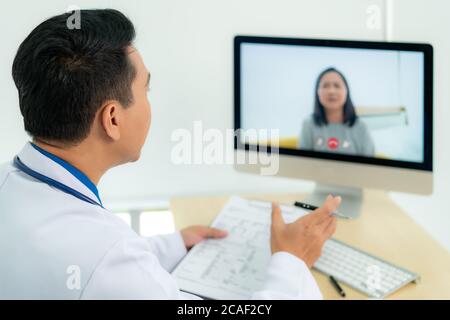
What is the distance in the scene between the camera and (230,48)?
1.74 metres

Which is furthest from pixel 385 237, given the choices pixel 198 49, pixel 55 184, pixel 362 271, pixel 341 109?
pixel 55 184

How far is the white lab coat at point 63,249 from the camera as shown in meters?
0.77

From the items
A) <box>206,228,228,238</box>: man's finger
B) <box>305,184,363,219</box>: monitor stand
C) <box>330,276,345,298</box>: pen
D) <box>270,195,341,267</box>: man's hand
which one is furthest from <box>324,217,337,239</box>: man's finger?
<box>305,184,363,219</box>: monitor stand

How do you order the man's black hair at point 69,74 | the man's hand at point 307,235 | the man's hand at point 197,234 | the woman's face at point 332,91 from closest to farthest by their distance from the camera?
the man's black hair at point 69,74 < the man's hand at point 307,235 < the man's hand at point 197,234 < the woman's face at point 332,91

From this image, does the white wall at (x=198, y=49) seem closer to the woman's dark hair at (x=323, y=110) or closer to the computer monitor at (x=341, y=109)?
the computer monitor at (x=341, y=109)

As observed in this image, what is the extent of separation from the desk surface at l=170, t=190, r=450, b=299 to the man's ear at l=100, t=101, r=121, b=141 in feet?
1.89

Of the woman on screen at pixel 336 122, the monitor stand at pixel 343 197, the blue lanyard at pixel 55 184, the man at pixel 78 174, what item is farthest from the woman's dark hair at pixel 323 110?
the blue lanyard at pixel 55 184

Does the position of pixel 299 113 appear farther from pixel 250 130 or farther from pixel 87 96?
pixel 87 96

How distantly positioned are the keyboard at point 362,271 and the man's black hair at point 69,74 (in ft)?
2.08

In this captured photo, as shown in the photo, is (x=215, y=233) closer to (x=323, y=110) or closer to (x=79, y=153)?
(x=323, y=110)

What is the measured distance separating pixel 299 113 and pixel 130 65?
693 mm

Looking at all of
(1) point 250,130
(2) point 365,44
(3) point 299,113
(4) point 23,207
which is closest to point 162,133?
(1) point 250,130

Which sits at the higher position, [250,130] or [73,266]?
[250,130]

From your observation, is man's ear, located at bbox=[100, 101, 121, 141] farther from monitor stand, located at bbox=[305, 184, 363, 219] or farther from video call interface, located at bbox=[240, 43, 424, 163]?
monitor stand, located at bbox=[305, 184, 363, 219]
